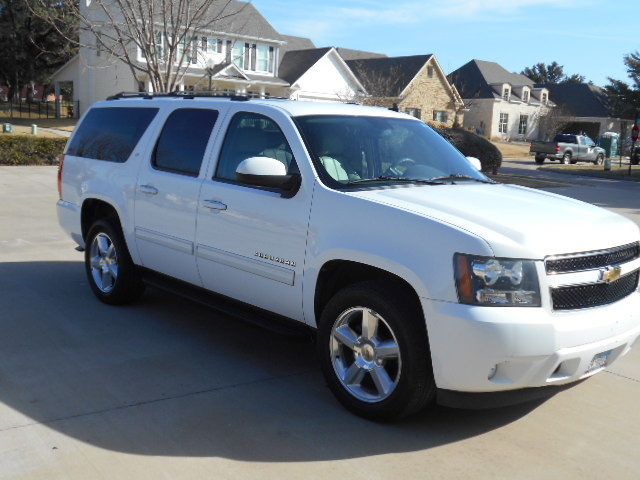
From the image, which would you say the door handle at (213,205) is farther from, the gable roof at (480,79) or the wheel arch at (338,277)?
the gable roof at (480,79)

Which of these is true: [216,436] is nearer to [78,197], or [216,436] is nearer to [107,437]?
[107,437]

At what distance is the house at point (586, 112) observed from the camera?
65312mm

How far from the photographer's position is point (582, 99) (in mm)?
68625

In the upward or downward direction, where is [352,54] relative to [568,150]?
upward

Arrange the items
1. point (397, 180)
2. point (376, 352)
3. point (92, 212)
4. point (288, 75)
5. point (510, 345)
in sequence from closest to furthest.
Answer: point (510, 345)
point (376, 352)
point (397, 180)
point (92, 212)
point (288, 75)

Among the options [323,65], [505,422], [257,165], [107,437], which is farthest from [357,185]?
[323,65]

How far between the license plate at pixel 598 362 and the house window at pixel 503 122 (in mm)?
62882

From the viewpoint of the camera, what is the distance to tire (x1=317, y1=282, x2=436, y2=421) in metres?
4.02

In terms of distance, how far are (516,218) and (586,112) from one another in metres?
68.8

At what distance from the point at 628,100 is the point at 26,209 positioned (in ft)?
191

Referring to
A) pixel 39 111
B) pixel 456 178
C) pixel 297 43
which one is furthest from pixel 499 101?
pixel 456 178

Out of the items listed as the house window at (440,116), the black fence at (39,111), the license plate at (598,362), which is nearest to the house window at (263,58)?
the black fence at (39,111)

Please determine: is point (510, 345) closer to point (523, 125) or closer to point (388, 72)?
point (388, 72)

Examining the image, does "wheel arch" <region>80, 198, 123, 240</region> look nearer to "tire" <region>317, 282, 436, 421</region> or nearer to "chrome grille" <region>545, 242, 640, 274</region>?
"tire" <region>317, 282, 436, 421</region>
